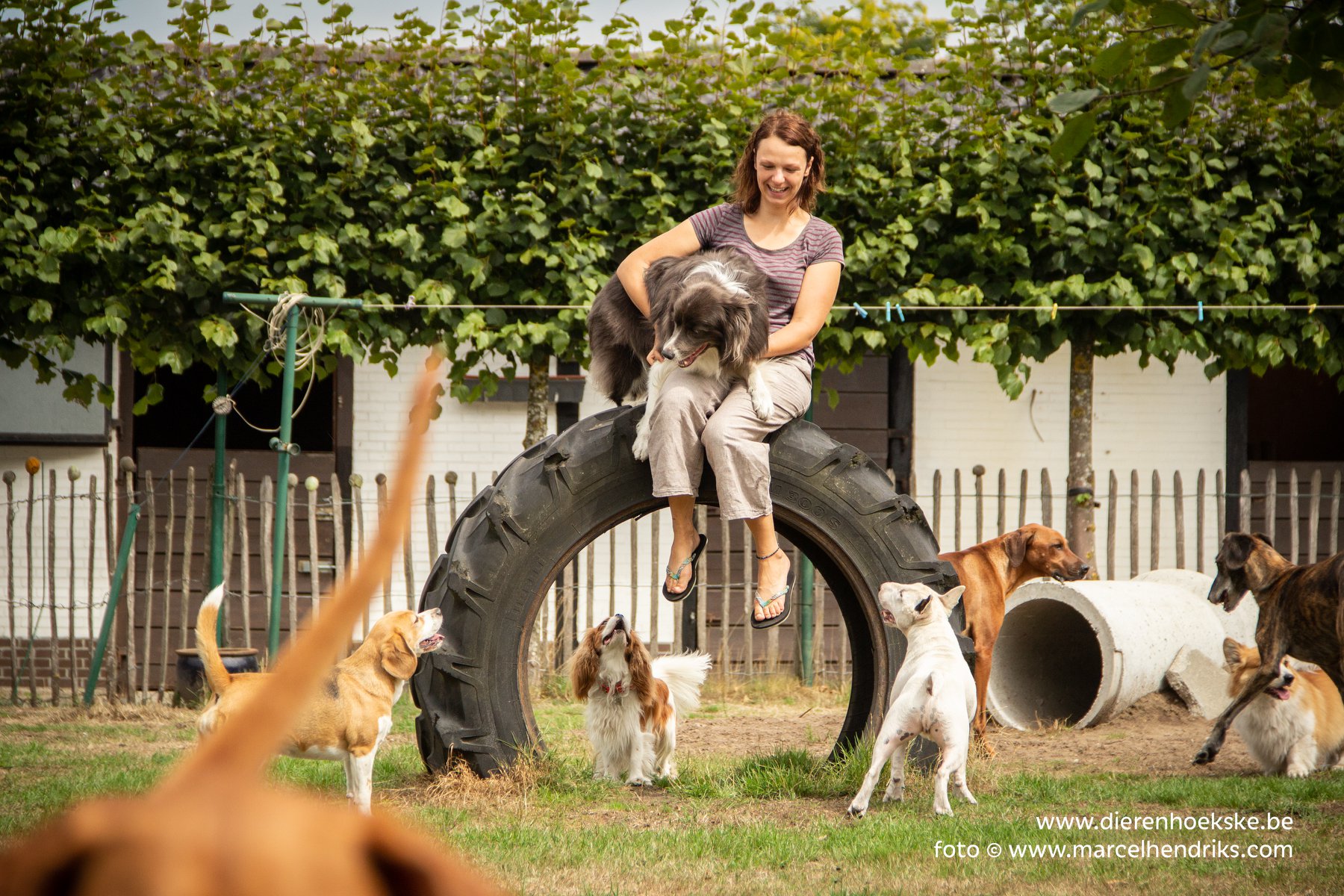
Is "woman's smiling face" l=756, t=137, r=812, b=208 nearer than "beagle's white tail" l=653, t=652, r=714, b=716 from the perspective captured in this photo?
Yes

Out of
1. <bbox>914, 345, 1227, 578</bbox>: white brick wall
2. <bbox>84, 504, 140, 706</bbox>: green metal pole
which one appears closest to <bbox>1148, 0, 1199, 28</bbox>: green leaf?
<bbox>84, 504, 140, 706</bbox>: green metal pole

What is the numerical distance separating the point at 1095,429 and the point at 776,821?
8.17m

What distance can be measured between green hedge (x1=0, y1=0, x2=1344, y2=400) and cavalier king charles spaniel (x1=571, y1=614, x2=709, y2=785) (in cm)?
361

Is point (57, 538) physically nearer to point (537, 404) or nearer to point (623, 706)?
point (537, 404)

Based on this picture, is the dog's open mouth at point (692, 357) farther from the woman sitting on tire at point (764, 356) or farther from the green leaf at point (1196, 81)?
the green leaf at point (1196, 81)

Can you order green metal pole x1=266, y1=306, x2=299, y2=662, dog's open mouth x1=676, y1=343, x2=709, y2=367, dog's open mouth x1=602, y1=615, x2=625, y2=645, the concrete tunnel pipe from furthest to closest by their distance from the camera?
green metal pole x1=266, y1=306, x2=299, y2=662 < the concrete tunnel pipe < dog's open mouth x1=602, y1=615, x2=625, y2=645 < dog's open mouth x1=676, y1=343, x2=709, y2=367

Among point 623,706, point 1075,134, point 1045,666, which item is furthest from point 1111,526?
point 1075,134

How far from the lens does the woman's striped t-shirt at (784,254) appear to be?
525 cm

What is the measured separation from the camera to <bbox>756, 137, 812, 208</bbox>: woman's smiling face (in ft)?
16.7

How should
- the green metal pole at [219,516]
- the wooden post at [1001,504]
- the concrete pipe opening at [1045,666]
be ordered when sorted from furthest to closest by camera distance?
1. the wooden post at [1001,504]
2. the green metal pole at [219,516]
3. the concrete pipe opening at [1045,666]

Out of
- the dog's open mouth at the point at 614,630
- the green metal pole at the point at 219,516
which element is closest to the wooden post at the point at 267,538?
the green metal pole at the point at 219,516

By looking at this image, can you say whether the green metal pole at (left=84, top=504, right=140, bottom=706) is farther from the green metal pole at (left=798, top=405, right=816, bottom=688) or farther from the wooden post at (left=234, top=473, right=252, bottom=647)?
the green metal pole at (left=798, top=405, right=816, bottom=688)

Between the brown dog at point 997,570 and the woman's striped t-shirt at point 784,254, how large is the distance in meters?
2.20

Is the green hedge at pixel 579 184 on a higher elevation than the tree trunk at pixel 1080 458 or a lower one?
higher
